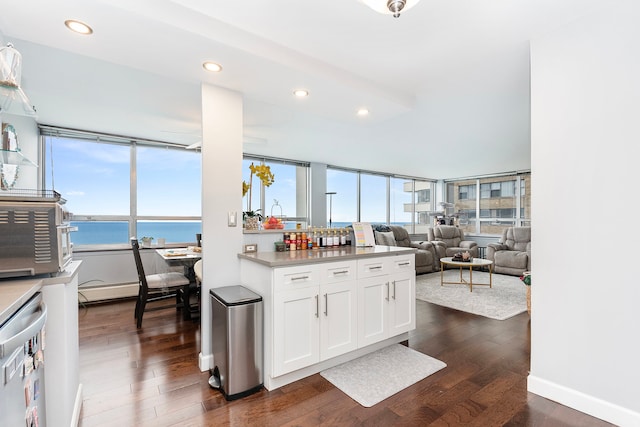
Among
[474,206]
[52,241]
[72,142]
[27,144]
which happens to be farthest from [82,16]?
[474,206]

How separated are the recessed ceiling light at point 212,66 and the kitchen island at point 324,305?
1475mm

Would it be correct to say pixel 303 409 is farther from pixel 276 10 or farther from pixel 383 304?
pixel 276 10

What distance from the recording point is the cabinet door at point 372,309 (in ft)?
8.32

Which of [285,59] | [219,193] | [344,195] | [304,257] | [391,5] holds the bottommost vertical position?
[304,257]

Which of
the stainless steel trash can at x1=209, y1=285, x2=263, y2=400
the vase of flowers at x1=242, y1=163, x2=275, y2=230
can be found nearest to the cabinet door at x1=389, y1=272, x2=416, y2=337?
the stainless steel trash can at x1=209, y1=285, x2=263, y2=400

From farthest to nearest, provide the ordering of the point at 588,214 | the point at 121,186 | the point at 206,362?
the point at 121,186 < the point at 206,362 < the point at 588,214

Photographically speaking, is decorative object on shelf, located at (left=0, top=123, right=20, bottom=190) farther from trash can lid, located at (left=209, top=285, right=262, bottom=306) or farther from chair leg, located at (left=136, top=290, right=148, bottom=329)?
chair leg, located at (left=136, top=290, right=148, bottom=329)

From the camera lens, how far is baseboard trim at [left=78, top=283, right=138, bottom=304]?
4.28 metres

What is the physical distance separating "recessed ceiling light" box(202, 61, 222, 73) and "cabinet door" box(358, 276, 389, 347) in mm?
2034

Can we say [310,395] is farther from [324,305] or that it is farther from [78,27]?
[78,27]

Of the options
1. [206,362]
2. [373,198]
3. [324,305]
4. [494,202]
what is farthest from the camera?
[494,202]

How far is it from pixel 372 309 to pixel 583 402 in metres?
1.44

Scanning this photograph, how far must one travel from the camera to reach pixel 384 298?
8.84 feet

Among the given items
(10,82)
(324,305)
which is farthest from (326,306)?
(10,82)
